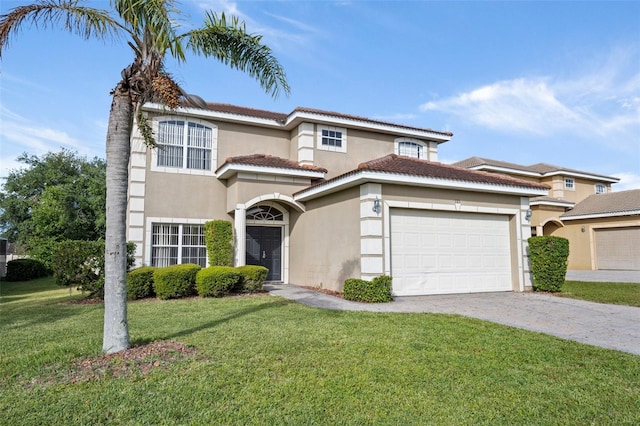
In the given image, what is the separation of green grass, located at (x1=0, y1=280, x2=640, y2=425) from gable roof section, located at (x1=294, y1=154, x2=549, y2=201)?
A: 14.9 ft

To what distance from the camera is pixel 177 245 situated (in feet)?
44.7

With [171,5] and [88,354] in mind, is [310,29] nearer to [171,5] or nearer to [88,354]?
[171,5]

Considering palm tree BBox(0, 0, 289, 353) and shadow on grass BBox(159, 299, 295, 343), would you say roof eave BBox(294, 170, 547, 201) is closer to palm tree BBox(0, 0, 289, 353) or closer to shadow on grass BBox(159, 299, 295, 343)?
shadow on grass BBox(159, 299, 295, 343)

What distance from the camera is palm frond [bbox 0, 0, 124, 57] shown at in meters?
5.57

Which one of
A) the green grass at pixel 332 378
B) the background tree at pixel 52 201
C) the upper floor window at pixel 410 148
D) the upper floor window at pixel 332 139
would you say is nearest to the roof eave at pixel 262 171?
the upper floor window at pixel 332 139

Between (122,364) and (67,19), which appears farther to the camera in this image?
(67,19)

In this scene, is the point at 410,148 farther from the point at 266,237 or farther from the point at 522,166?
the point at 522,166

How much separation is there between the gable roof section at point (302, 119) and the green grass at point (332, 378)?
29.8ft

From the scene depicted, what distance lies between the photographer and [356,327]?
274 inches

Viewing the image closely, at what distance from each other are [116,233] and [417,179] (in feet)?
26.4

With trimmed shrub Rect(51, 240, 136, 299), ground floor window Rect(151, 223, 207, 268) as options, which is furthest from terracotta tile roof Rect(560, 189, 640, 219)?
trimmed shrub Rect(51, 240, 136, 299)

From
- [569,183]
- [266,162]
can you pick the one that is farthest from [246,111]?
[569,183]

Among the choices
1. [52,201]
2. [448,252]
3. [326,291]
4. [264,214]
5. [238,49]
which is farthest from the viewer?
[52,201]

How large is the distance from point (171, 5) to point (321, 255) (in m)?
8.80
